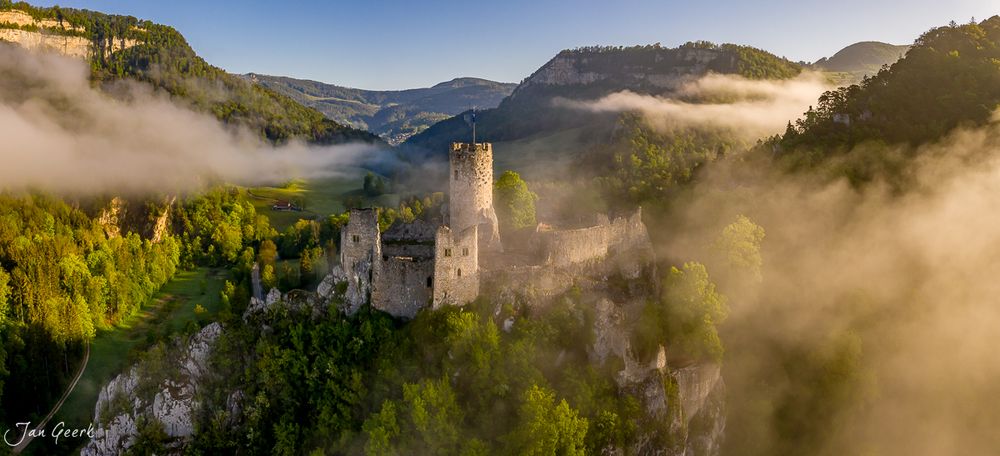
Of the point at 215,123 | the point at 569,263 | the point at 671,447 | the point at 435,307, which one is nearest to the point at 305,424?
the point at 435,307

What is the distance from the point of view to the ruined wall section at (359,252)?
36.2 metres

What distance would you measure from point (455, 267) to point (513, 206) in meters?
14.9

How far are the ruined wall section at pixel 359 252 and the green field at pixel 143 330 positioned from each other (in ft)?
83.0

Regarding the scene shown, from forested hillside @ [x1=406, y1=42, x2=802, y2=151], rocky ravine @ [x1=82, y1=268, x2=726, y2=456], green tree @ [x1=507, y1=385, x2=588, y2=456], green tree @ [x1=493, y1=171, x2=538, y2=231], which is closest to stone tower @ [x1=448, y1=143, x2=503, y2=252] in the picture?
green tree @ [x1=493, y1=171, x2=538, y2=231]

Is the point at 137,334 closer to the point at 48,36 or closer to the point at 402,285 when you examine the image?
the point at 402,285

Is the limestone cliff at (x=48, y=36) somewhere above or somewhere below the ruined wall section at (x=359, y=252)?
above

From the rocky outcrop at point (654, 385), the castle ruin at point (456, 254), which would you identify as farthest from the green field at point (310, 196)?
the rocky outcrop at point (654, 385)

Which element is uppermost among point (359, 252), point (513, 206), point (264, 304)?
point (513, 206)

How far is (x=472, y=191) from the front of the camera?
3909cm

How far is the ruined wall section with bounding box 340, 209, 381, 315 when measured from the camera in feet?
119

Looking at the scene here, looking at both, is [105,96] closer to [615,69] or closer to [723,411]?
[615,69]

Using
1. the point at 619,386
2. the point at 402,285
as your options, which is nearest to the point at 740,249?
the point at 619,386

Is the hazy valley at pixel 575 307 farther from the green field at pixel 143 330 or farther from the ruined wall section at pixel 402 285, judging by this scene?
the green field at pixel 143 330

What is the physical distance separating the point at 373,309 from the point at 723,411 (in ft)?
76.3
